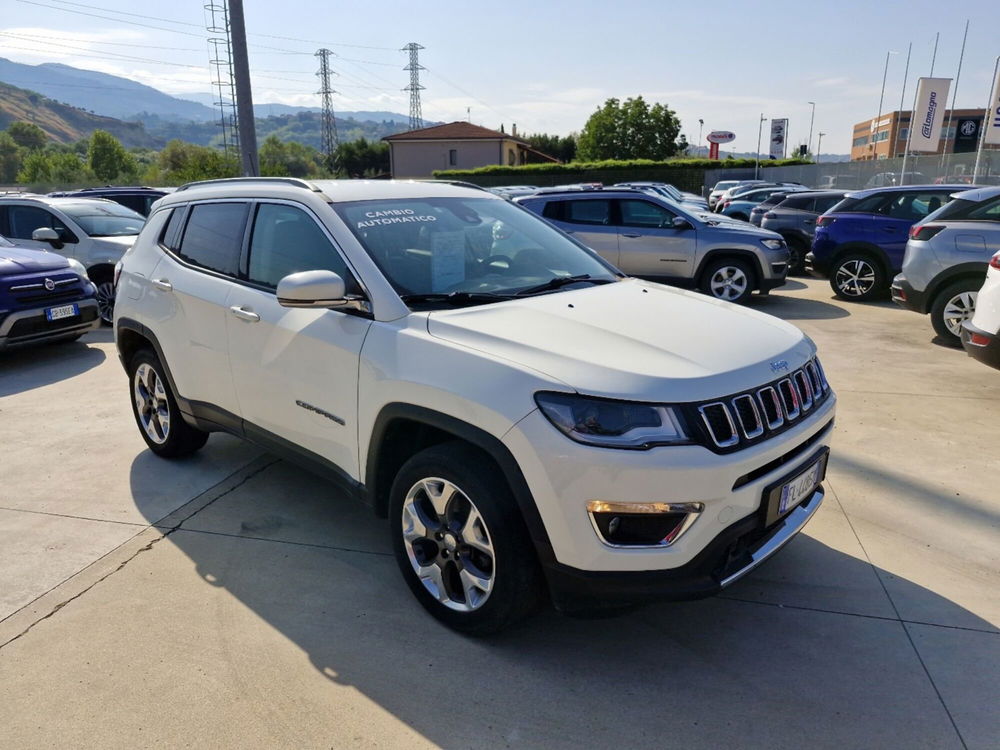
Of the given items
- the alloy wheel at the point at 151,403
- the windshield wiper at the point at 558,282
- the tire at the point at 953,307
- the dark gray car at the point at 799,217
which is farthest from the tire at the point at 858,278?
the alloy wheel at the point at 151,403

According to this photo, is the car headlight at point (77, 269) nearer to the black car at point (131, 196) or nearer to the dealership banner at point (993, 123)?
the black car at point (131, 196)

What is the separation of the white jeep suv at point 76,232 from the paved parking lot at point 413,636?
19.5 feet

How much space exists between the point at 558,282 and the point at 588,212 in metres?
8.00

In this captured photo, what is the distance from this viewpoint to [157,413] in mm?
4887

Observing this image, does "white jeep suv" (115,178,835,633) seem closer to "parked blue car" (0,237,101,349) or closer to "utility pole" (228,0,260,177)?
"parked blue car" (0,237,101,349)

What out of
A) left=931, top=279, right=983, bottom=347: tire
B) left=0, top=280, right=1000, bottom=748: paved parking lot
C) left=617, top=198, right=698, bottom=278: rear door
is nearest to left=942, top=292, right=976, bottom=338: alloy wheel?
left=931, top=279, right=983, bottom=347: tire

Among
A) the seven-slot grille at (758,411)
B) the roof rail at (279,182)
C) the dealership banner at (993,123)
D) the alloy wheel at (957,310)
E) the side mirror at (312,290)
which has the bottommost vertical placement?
the alloy wheel at (957,310)

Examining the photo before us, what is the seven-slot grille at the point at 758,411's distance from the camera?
2.53 metres

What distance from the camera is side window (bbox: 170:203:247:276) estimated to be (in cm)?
402

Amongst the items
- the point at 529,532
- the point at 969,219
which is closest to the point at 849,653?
the point at 529,532

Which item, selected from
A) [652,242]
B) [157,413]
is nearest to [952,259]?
[652,242]

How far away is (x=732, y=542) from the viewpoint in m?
2.57

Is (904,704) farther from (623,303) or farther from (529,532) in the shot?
(623,303)

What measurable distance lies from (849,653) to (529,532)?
141 cm
